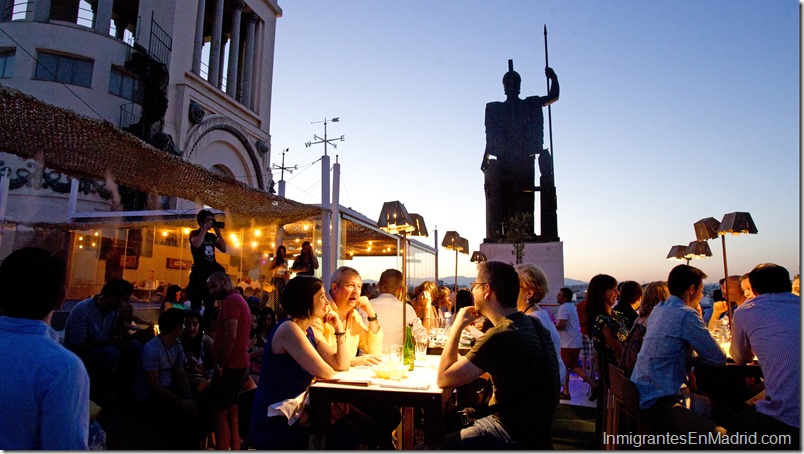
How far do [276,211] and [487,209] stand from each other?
40.3 feet

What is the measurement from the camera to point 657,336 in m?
2.90

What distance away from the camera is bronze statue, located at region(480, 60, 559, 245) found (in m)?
18.3

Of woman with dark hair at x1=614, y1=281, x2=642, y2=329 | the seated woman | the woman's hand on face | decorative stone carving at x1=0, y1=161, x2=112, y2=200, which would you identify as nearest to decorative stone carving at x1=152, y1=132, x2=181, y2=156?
decorative stone carving at x1=0, y1=161, x2=112, y2=200

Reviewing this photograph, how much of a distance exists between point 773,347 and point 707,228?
4.90 m

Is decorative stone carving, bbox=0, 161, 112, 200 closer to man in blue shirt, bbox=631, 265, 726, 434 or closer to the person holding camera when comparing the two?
the person holding camera

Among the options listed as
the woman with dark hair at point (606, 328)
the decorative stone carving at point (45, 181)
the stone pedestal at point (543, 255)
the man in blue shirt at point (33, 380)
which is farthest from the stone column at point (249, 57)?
the man in blue shirt at point (33, 380)

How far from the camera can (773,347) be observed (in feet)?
8.59

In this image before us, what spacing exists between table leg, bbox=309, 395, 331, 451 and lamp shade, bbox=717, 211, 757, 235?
6.15 metres

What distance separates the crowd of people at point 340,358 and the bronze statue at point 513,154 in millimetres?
13765

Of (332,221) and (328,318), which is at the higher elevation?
(332,221)

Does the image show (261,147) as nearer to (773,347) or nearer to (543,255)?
(543,255)

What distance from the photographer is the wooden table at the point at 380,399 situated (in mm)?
2365

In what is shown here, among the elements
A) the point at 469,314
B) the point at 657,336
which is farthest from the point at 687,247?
the point at 469,314

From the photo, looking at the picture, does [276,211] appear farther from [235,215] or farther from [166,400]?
[166,400]
